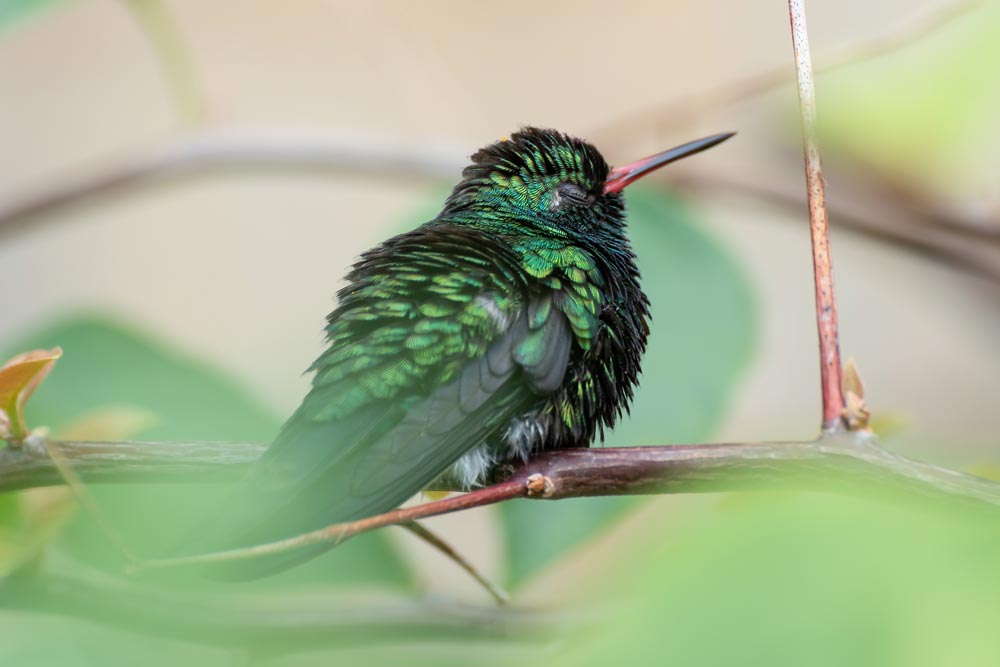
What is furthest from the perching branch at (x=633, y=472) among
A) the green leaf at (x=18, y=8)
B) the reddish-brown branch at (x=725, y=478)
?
the green leaf at (x=18, y=8)

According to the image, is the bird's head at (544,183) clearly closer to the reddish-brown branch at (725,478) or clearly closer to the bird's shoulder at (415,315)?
the bird's shoulder at (415,315)

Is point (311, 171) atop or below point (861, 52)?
below

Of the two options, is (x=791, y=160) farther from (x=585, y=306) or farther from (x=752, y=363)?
(x=585, y=306)

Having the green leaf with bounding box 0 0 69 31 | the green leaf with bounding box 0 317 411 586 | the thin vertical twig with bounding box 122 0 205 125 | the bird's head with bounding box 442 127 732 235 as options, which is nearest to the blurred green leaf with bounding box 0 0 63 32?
the green leaf with bounding box 0 0 69 31

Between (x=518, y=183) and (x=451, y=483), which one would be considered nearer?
(x=451, y=483)

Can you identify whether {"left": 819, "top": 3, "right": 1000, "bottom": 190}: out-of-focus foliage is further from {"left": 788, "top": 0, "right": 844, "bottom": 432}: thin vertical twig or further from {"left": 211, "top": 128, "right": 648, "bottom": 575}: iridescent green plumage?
{"left": 788, "top": 0, "right": 844, "bottom": 432}: thin vertical twig

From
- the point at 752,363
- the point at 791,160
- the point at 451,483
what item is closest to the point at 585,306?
the point at 451,483
